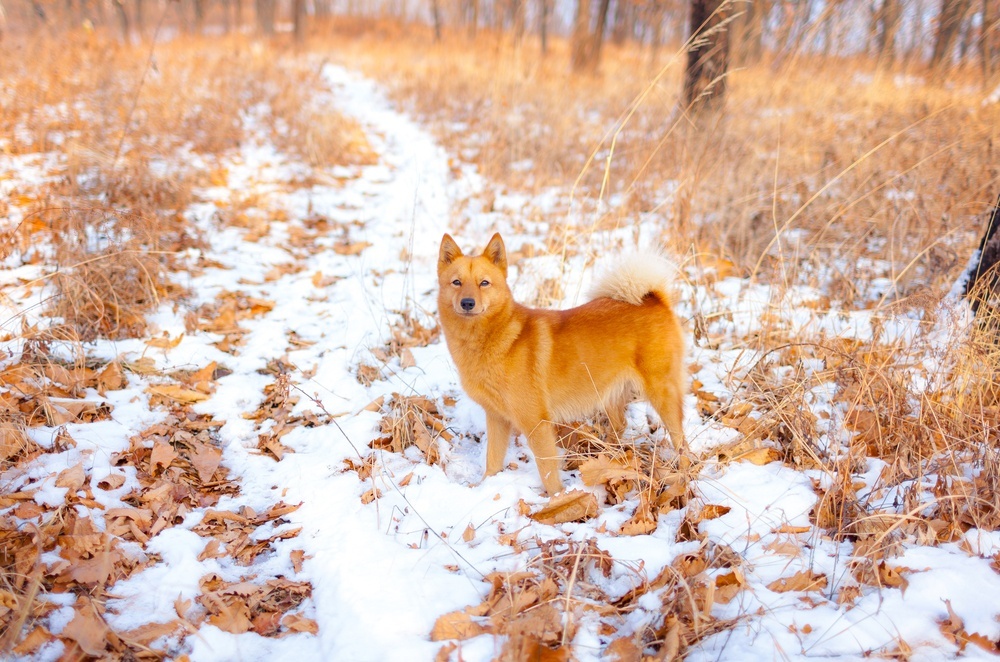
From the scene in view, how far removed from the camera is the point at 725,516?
2.74 meters

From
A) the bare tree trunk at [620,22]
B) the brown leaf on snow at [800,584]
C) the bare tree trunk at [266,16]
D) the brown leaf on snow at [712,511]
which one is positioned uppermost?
the bare tree trunk at [620,22]

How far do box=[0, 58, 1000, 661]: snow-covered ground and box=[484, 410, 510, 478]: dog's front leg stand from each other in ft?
0.26

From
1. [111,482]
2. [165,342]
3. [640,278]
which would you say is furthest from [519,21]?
[111,482]

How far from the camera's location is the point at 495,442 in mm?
3369

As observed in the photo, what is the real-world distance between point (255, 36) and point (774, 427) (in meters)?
23.3

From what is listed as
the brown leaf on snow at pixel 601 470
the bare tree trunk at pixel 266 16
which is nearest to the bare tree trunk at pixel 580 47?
the brown leaf on snow at pixel 601 470

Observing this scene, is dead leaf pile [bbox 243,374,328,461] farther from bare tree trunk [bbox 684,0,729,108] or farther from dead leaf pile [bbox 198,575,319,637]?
bare tree trunk [bbox 684,0,729,108]

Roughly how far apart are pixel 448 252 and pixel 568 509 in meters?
1.67

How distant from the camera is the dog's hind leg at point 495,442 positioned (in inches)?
132

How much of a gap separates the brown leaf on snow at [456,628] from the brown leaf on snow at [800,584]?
3.91 ft

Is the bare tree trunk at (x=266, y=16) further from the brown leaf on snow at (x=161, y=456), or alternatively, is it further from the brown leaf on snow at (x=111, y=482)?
the brown leaf on snow at (x=111, y=482)

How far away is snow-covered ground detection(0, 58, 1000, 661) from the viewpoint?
7.00 feet

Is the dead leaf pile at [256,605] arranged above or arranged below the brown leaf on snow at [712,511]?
below

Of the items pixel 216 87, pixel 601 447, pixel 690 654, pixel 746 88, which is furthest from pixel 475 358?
pixel 216 87
